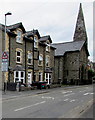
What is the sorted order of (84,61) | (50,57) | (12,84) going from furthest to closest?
(84,61)
(50,57)
(12,84)

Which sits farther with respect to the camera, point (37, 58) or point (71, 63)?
point (71, 63)

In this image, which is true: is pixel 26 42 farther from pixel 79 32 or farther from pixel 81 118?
pixel 79 32

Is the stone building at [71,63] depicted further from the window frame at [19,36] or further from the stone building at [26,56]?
the window frame at [19,36]

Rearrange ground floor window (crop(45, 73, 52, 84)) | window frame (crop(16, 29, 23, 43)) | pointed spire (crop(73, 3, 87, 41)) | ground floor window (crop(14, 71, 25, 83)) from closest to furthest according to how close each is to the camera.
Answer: ground floor window (crop(14, 71, 25, 83)) < window frame (crop(16, 29, 23, 43)) < ground floor window (crop(45, 73, 52, 84)) < pointed spire (crop(73, 3, 87, 41))

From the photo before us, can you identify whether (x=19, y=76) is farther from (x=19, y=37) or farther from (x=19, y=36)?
(x=19, y=36)

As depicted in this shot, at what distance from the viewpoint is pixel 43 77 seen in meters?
29.7

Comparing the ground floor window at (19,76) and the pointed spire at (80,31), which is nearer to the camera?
the ground floor window at (19,76)

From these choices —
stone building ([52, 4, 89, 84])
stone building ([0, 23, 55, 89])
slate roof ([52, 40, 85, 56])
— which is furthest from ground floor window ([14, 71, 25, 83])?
slate roof ([52, 40, 85, 56])

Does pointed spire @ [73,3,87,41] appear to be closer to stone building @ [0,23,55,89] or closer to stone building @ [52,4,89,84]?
stone building @ [52,4,89,84]

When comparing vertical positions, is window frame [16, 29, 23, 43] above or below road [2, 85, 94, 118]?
above

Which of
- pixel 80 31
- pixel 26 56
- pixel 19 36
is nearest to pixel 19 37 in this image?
pixel 19 36

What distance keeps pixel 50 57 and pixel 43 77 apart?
480cm

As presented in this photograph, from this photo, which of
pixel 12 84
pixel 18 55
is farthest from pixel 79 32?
pixel 12 84

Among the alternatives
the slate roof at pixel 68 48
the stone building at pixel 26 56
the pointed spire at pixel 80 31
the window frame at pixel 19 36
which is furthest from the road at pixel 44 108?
the pointed spire at pixel 80 31
